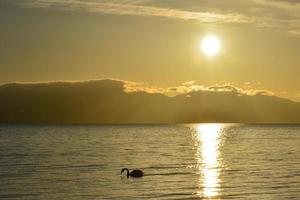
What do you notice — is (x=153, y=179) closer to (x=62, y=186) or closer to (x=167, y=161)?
(x=62, y=186)

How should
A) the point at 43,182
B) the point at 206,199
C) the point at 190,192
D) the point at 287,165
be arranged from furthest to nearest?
the point at 287,165 < the point at 43,182 < the point at 190,192 < the point at 206,199

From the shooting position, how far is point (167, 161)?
249ft

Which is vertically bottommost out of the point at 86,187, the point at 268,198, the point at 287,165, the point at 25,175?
the point at 268,198

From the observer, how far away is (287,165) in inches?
2746

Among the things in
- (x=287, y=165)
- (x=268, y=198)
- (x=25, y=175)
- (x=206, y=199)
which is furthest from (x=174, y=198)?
(x=287, y=165)

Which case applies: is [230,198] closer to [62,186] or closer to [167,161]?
[62,186]

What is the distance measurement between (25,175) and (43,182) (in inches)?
290

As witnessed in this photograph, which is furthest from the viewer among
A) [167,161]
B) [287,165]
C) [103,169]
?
[167,161]

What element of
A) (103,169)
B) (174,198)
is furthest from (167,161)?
(174,198)

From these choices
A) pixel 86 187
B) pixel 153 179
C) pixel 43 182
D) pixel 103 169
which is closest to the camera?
pixel 86 187

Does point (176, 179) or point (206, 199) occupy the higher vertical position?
point (176, 179)

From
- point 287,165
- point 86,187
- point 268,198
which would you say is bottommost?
point 268,198

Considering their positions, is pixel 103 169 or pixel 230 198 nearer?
pixel 230 198

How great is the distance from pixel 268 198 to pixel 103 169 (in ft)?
93.1
